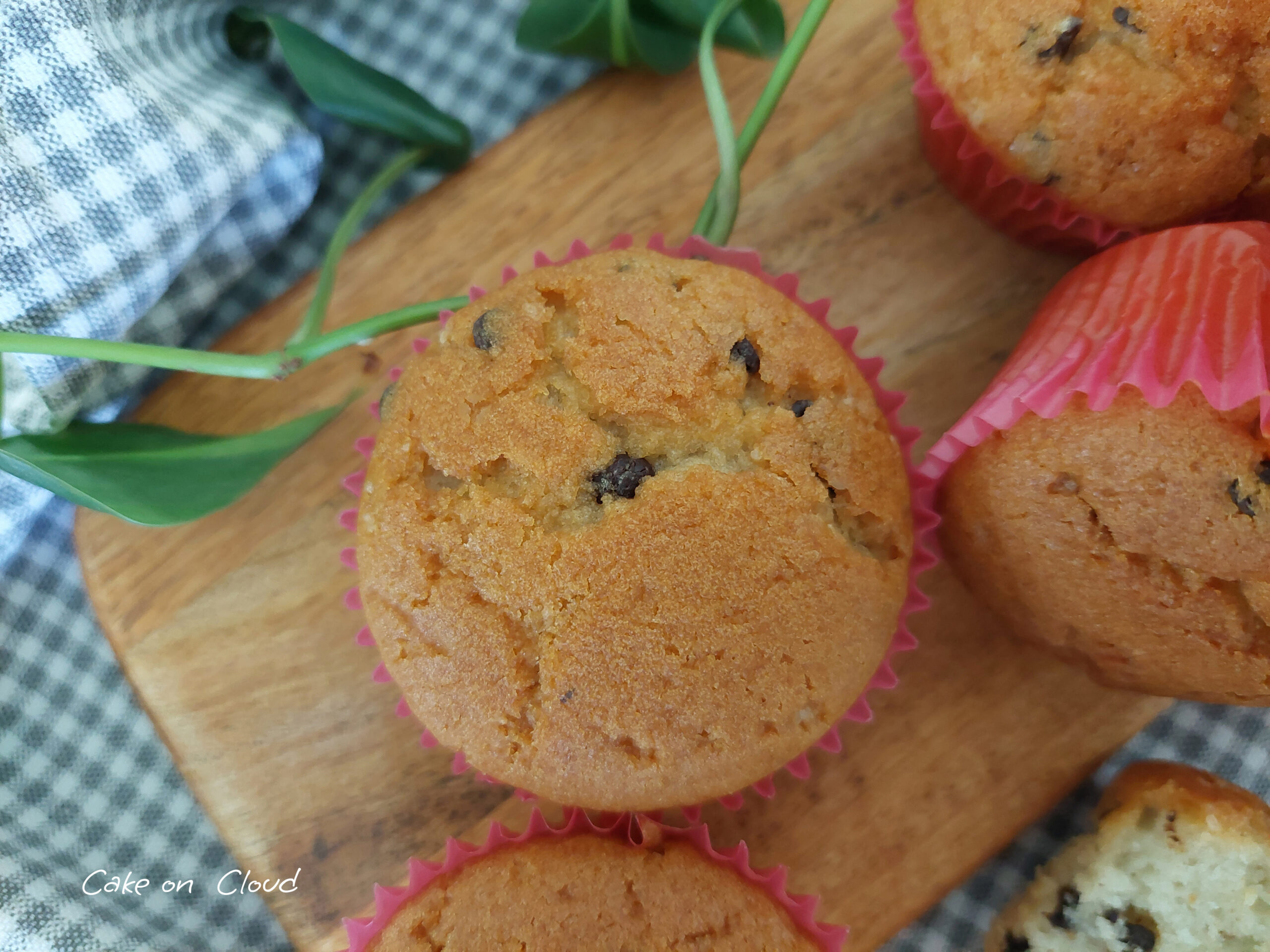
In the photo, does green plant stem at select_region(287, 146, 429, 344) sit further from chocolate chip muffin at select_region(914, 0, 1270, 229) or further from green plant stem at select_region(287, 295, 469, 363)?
chocolate chip muffin at select_region(914, 0, 1270, 229)

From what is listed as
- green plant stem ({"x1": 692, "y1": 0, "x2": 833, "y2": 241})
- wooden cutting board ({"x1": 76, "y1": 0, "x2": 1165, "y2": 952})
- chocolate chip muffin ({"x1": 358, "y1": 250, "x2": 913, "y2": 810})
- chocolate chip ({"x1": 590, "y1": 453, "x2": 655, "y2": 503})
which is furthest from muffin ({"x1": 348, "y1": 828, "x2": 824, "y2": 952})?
green plant stem ({"x1": 692, "y1": 0, "x2": 833, "y2": 241})

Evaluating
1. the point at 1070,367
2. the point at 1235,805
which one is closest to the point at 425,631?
the point at 1070,367

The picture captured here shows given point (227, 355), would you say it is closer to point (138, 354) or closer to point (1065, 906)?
point (138, 354)

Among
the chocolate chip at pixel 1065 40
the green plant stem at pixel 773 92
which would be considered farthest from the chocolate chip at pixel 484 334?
the chocolate chip at pixel 1065 40

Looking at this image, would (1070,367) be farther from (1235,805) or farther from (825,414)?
(1235,805)

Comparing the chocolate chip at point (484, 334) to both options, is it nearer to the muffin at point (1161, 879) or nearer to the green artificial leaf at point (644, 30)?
the green artificial leaf at point (644, 30)

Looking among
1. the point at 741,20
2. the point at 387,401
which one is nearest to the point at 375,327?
the point at 387,401
